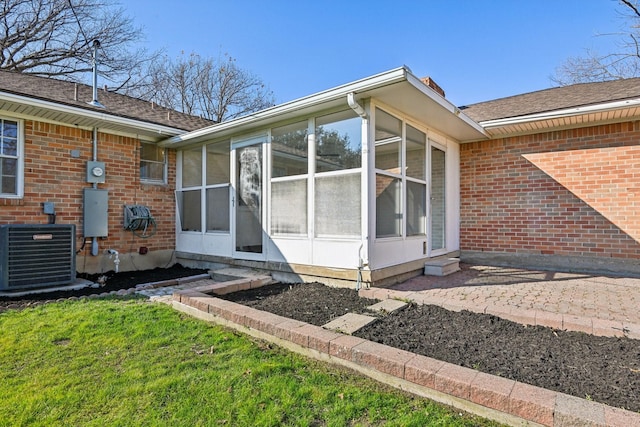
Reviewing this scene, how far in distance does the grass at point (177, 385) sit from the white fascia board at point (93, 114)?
333 cm

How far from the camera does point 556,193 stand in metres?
5.90

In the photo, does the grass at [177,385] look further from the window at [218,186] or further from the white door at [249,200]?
the window at [218,186]

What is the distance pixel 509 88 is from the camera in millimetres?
12930

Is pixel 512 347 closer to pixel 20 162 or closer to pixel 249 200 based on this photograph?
pixel 249 200

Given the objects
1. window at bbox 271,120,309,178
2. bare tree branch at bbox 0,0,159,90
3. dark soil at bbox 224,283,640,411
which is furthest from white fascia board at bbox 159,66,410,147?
bare tree branch at bbox 0,0,159,90

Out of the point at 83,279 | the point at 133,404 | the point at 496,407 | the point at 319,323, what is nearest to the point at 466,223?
the point at 319,323

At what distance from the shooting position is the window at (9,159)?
5.11 metres

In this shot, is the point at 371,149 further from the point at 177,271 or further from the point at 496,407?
the point at 177,271

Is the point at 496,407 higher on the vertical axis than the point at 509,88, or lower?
lower

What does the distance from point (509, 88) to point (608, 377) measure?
13479 mm

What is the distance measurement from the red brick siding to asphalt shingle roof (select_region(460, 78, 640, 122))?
655 cm

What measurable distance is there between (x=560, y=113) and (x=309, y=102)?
12.9 feet

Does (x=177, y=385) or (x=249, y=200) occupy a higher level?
(x=249, y=200)

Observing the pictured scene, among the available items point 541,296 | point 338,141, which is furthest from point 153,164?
point 541,296
